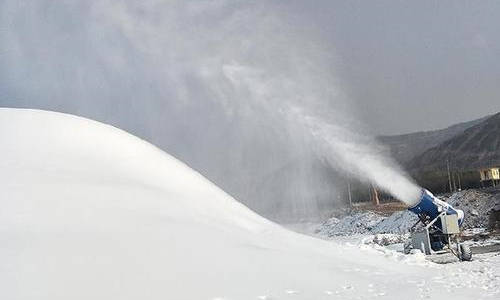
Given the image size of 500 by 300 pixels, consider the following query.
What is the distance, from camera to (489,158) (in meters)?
108

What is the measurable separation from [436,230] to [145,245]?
15.2 meters

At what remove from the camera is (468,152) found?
121 m

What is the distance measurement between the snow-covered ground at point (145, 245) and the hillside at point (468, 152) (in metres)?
99.0

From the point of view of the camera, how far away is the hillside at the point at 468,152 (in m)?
111

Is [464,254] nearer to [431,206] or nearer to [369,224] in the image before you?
[431,206]

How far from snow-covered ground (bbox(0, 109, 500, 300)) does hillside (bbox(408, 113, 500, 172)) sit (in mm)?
99009

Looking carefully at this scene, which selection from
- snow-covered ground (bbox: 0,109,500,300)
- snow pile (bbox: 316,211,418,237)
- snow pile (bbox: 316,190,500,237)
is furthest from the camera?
snow pile (bbox: 316,211,418,237)

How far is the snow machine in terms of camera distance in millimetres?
20812

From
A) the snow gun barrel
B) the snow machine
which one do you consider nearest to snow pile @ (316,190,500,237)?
the snow machine

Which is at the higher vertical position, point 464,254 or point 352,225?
point 352,225

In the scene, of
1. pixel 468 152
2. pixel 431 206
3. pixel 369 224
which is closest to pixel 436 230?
pixel 431 206

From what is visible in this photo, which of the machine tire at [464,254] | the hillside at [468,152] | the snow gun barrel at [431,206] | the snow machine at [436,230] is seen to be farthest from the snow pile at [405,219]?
the hillside at [468,152]

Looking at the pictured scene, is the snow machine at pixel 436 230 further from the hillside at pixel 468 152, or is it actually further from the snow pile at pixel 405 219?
the hillside at pixel 468 152

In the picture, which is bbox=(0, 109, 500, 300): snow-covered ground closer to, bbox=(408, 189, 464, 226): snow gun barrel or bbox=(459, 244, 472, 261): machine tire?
bbox=(459, 244, 472, 261): machine tire
